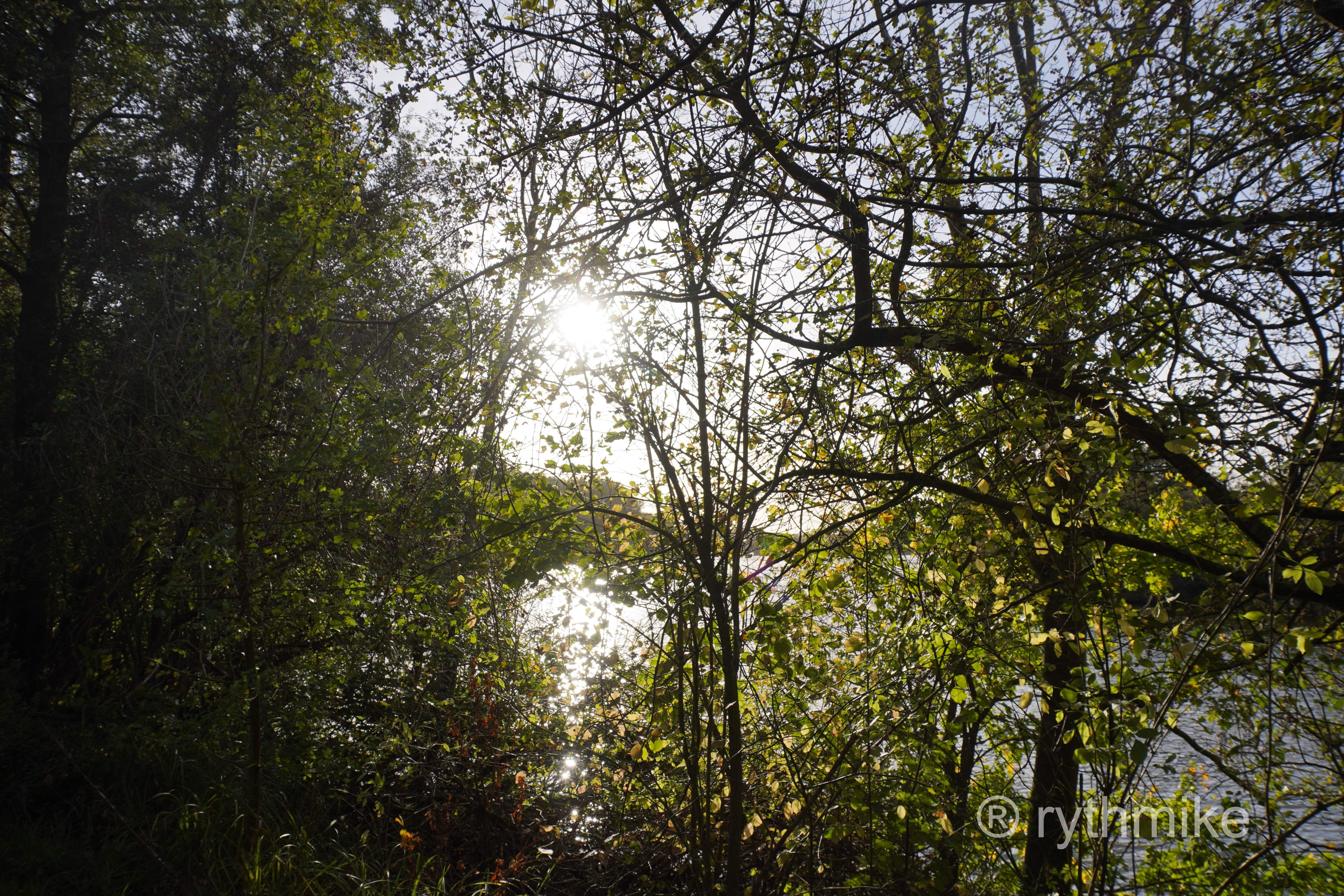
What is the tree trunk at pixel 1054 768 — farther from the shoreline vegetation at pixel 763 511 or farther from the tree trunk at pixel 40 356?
the tree trunk at pixel 40 356

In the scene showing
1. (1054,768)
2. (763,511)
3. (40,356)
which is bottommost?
(1054,768)

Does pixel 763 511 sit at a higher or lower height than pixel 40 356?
lower

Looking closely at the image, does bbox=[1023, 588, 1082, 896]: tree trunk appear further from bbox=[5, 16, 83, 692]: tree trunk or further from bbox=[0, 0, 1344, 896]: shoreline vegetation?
bbox=[5, 16, 83, 692]: tree trunk

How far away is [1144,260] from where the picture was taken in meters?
2.63

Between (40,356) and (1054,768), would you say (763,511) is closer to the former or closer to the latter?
(1054,768)

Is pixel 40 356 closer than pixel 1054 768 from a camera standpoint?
No

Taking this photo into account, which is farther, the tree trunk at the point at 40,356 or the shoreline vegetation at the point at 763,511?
the tree trunk at the point at 40,356

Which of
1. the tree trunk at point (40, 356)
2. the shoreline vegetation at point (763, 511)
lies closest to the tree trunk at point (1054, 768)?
the shoreline vegetation at point (763, 511)

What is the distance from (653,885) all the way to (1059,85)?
15.4ft

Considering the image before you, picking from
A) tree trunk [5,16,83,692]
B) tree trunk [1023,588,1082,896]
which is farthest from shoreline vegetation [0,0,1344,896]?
tree trunk [5,16,83,692]

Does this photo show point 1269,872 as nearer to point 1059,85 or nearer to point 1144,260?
point 1144,260

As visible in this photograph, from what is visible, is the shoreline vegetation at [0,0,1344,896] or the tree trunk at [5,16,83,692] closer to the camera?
the shoreline vegetation at [0,0,1344,896]

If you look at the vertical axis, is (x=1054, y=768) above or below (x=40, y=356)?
below

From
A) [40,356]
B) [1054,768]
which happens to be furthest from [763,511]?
[40,356]
